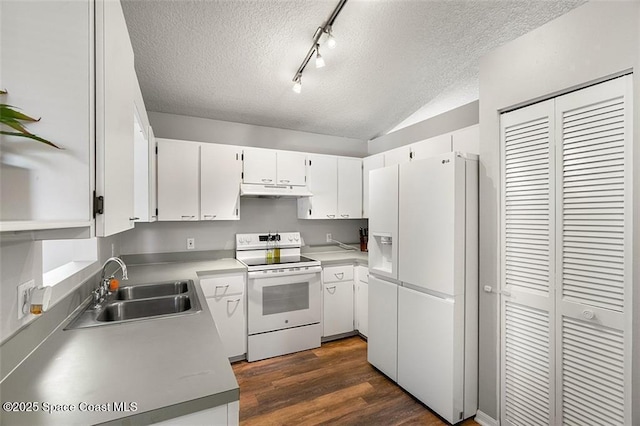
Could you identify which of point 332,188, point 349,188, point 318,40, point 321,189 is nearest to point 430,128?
point 349,188

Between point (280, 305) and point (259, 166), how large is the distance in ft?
4.95

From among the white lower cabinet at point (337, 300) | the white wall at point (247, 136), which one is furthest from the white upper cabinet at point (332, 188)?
the white lower cabinet at point (337, 300)

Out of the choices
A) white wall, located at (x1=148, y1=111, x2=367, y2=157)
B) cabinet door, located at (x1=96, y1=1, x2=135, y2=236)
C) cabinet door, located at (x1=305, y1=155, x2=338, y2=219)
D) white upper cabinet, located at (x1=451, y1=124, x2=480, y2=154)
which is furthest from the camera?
cabinet door, located at (x1=305, y1=155, x2=338, y2=219)

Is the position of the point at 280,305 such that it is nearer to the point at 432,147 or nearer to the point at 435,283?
the point at 435,283

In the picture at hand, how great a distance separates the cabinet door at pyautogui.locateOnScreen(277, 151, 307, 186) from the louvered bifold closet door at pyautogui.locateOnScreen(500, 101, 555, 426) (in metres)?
2.10

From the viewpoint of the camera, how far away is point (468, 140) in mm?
2592

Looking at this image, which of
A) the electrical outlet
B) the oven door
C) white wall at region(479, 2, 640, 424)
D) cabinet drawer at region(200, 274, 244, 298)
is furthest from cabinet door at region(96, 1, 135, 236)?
white wall at region(479, 2, 640, 424)

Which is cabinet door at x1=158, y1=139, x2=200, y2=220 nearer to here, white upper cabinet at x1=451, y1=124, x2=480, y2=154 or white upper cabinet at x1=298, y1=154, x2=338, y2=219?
white upper cabinet at x1=298, y1=154, x2=338, y2=219

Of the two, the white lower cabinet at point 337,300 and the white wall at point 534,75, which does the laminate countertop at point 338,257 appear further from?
the white wall at point 534,75

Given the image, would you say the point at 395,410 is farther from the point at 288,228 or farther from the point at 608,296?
the point at 288,228

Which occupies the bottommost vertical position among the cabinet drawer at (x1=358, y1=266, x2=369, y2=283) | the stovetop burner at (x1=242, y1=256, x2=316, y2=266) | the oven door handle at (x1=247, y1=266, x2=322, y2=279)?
the cabinet drawer at (x1=358, y1=266, x2=369, y2=283)

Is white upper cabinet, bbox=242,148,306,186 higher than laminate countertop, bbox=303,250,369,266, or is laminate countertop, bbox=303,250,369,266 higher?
white upper cabinet, bbox=242,148,306,186

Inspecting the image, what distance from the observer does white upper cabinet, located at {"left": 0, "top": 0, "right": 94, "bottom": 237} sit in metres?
0.71

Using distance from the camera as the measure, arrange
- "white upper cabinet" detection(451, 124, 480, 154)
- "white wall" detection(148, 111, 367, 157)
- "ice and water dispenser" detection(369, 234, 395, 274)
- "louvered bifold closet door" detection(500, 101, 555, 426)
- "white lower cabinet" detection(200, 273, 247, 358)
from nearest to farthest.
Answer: "louvered bifold closet door" detection(500, 101, 555, 426), "white upper cabinet" detection(451, 124, 480, 154), "ice and water dispenser" detection(369, 234, 395, 274), "white lower cabinet" detection(200, 273, 247, 358), "white wall" detection(148, 111, 367, 157)
